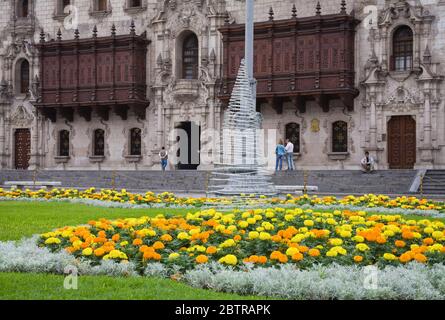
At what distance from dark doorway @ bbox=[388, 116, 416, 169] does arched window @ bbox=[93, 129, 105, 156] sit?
653 inches

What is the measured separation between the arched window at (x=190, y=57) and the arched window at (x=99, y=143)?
6022 mm

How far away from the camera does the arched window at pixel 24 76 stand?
4294 centimetres

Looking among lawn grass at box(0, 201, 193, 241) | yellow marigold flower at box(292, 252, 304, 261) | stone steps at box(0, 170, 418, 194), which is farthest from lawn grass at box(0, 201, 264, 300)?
stone steps at box(0, 170, 418, 194)

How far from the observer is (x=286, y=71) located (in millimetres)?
34156

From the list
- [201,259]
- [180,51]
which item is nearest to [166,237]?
[201,259]

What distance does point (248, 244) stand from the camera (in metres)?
8.82

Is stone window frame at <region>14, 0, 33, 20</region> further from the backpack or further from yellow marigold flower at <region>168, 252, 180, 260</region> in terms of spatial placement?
yellow marigold flower at <region>168, 252, 180, 260</region>

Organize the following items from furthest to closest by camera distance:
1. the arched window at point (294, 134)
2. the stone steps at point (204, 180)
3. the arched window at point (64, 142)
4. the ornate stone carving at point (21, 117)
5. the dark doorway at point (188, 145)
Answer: the ornate stone carving at point (21, 117)
the arched window at point (64, 142)
the dark doorway at point (188, 145)
the arched window at point (294, 134)
the stone steps at point (204, 180)

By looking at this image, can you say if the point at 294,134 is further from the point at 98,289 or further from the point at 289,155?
the point at 98,289

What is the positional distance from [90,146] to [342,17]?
16.4 m

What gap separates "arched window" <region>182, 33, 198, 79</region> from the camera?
38.5 m

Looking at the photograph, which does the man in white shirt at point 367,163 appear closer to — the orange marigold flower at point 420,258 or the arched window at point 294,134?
the arched window at point 294,134

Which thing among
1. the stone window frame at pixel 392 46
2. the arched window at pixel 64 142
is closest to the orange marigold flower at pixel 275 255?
the stone window frame at pixel 392 46
